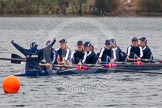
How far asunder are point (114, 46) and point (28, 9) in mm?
100242

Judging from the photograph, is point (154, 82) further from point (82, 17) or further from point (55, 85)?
point (82, 17)

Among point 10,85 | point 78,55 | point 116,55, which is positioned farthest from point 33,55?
point 116,55

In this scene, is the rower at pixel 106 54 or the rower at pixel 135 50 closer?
the rower at pixel 106 54

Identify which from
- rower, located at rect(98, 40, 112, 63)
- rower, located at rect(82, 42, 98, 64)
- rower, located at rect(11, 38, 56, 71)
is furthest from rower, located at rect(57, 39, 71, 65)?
rower, located at rect(98, 40, 112, 63)

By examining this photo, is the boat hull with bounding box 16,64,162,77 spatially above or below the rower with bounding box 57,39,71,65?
below

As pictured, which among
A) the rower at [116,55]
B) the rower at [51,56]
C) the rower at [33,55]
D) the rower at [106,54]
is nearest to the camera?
the rower at [33,55]

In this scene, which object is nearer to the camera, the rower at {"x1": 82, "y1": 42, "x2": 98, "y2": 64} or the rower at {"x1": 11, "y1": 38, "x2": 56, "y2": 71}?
the rower at {"x1": 11, "y1": 38, "x2": 56, "y2": 71}

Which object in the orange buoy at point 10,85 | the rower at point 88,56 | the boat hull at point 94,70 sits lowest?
the orange buoy at point 10,85

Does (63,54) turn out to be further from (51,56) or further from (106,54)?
(106,54)

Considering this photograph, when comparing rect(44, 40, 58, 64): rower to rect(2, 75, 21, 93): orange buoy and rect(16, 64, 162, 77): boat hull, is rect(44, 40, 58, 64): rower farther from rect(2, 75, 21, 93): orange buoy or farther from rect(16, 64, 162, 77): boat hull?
rect(2, 75, 21, 93): orange buoy

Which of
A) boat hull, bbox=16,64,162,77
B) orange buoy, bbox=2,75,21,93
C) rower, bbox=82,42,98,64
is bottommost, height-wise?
orange buoy, bbox=2,75,21,93

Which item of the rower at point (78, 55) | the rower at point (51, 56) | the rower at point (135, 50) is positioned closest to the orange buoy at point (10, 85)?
the rower at point (51, 56)

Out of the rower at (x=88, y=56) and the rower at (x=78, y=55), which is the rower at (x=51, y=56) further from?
the rower at (x=88, y=56)

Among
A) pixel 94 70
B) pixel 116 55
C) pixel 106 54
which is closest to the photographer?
pixel 94 70
